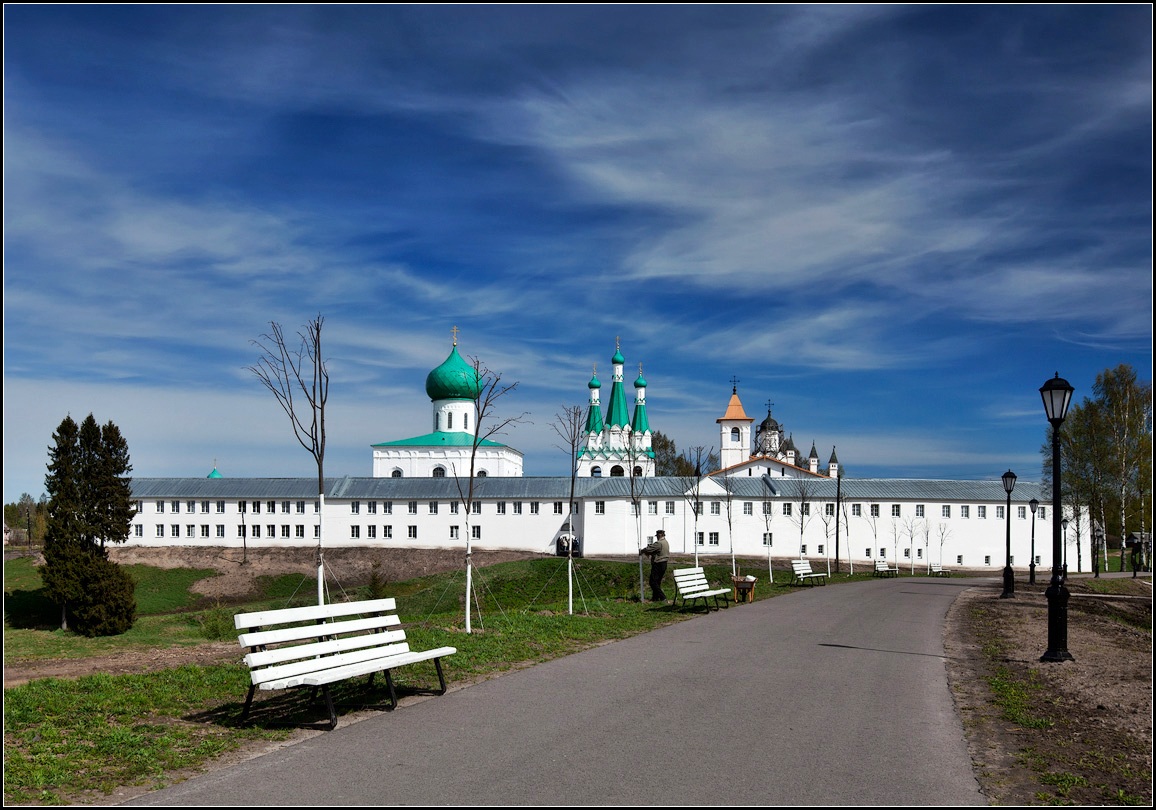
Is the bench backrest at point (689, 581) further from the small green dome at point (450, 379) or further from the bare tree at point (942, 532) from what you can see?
the small green dome at point (450, 379)

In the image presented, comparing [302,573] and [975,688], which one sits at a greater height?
[975,688]

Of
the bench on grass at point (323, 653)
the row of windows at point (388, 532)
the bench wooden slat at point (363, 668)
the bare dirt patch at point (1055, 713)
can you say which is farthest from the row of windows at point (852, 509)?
the bench wooden slat at point (363, 668)

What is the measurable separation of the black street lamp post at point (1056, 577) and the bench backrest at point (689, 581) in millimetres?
7492

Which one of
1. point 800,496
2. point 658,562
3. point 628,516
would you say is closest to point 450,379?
point 628,516

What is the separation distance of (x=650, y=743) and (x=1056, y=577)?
26.1ft

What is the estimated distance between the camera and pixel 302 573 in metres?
55.7

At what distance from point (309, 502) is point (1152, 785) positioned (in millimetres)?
61523

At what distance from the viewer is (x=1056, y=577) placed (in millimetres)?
12445

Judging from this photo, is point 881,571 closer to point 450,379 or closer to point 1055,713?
point 1055,713

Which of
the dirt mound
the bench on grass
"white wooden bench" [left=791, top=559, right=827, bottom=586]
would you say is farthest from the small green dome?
the bench on grass

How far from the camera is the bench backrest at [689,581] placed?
18.9m

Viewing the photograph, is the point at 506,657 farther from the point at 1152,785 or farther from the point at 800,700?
the point at 1152,785

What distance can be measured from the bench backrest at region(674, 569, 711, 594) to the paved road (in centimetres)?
678

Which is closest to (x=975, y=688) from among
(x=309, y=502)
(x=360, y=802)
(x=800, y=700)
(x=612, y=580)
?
(x=800, y=700)
